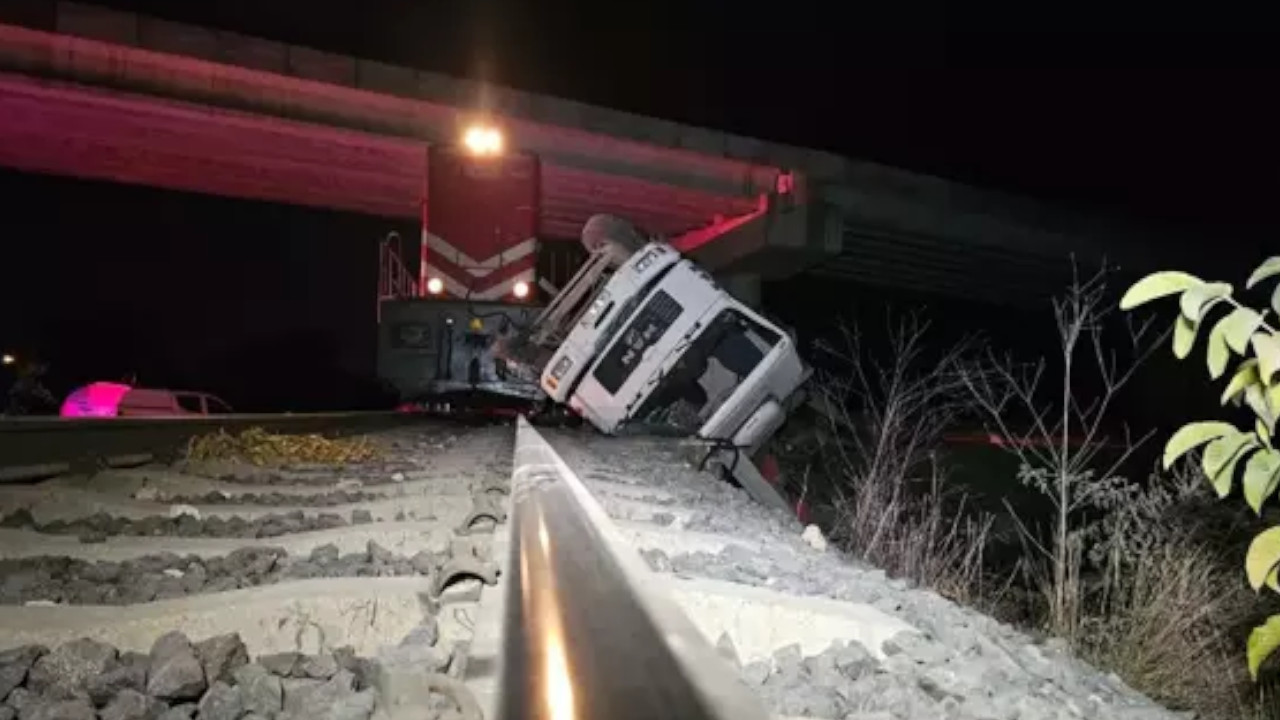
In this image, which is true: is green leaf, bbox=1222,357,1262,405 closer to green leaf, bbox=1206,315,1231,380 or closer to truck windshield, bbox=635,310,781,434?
green leaf, bbox=1206,315,1231,380

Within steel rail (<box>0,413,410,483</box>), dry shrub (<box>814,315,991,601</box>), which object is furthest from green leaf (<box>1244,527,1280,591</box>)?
steel rail (<box>0,413,410,483</box>)

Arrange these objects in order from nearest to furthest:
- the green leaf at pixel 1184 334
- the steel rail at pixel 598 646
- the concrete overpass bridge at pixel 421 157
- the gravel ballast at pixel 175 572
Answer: the steel rail at pixel 598 646 → the green leaf at pixel 1184 334 → the gravel ballast at pixel 175 572 → the concrete overpass bridge at pixel 421 157

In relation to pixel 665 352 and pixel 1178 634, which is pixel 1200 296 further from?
pixel 665 352

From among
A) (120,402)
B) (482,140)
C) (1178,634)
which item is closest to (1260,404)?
(1178,634)

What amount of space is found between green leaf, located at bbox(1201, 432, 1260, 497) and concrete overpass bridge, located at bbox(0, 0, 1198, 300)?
68.8 ft

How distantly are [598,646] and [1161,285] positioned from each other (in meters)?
1.50

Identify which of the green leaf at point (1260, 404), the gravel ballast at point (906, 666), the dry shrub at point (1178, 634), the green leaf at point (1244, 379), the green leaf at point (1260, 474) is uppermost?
the green leaf at point (1244, 379)

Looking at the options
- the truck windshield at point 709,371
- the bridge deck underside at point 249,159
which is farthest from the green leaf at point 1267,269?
the bridge deck underside at point 249,159

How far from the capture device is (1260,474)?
263 cm

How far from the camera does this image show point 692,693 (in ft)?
6.58

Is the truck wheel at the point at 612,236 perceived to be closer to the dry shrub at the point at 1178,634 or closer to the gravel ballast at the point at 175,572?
the dry shrub at the point at 1178,634

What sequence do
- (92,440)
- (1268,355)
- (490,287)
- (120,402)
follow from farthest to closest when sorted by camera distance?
(120,402) < (490,287) < (92,440) < (1268,355)

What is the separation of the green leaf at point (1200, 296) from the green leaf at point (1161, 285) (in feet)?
0.05

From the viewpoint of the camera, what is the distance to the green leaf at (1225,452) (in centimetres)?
255
